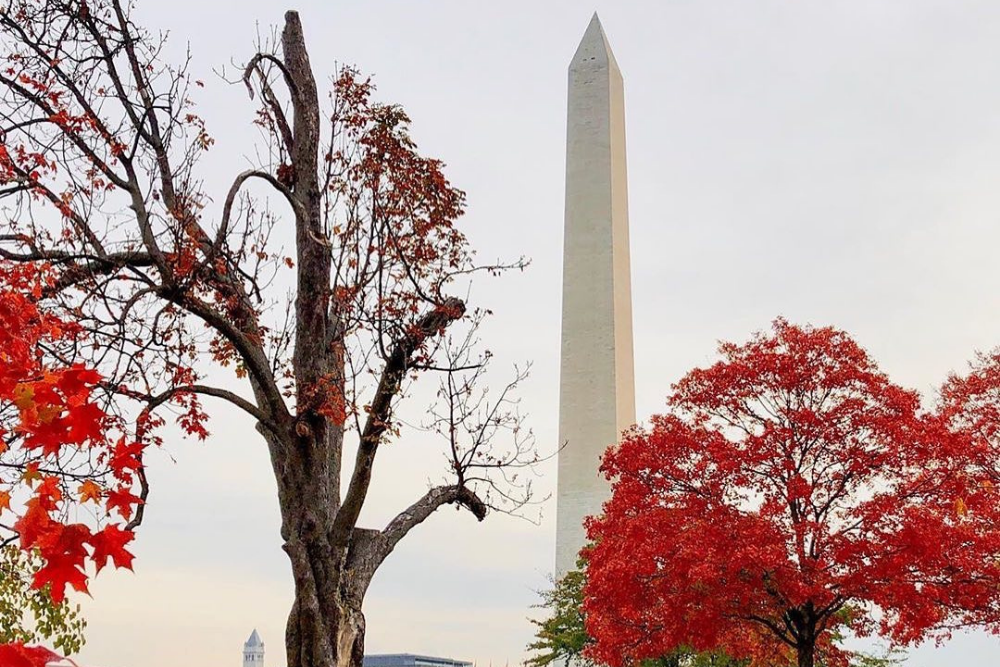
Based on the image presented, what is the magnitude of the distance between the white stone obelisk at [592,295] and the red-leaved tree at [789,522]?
764 centimetres

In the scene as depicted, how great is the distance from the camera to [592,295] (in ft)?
92.7

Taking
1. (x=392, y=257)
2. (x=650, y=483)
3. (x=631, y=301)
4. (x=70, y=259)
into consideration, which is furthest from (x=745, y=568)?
(x=631, y=301)

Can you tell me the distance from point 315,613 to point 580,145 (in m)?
21.6

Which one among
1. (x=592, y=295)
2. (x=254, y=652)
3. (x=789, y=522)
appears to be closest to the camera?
(x=789, y=522)

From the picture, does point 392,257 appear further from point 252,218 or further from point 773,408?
point 773,408

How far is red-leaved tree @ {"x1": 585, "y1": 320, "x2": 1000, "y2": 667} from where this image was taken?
1678 centimetres

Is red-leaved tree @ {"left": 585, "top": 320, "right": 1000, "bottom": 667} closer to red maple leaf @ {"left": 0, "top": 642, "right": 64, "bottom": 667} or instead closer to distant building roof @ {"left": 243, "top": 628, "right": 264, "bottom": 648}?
red maple leaf @ {"left": 0, "top": 642, "right": 64, "bottom": 667}

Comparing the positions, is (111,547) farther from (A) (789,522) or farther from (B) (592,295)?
(B) (592,295)

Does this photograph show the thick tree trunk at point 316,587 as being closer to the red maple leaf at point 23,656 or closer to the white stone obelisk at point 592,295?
the red maple leaf at point 23,656

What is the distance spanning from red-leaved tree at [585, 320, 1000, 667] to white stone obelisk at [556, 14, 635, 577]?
25.1 ft

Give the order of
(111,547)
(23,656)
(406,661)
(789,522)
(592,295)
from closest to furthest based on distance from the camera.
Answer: (23,656)
(111,547)
(789,522)
(592,295)
(406,661)

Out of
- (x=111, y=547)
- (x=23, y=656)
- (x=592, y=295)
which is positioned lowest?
(x=23, y=656)

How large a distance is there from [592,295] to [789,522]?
37.6 ft

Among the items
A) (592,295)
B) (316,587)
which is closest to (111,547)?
(316,587)
